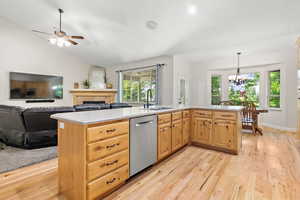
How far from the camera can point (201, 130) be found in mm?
3215

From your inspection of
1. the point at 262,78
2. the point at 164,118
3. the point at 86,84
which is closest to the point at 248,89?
the point at 262,78

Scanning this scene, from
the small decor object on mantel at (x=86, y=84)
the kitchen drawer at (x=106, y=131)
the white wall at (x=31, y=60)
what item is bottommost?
the kitchen drawer at (x=106, y=131)

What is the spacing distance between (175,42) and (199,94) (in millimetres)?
3061

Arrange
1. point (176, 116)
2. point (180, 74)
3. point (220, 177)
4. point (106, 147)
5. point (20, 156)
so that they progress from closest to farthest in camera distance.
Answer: point (106, 147) → point (220, 177) → point (20, 156) → point (176, 116) → point (180, 74)

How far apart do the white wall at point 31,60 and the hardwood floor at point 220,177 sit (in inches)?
224

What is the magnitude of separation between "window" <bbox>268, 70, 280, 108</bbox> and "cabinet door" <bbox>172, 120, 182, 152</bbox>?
4.54 meters

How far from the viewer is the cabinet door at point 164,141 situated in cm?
241

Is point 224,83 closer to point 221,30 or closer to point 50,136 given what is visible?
point 221,30

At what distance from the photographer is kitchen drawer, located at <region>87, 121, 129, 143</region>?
4.82 feet

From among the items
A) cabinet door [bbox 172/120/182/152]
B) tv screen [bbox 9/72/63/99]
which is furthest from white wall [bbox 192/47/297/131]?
tv screen [bbox 9/72/63/99]

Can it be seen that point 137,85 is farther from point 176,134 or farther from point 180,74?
point 176,134

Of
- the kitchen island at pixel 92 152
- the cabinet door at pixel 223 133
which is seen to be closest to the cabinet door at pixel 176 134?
the kitchen island at pixel 92 152

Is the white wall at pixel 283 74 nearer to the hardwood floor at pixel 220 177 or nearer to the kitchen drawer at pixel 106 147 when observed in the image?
the hardwood floor at pixel 220 177

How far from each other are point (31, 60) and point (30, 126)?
152 inches
